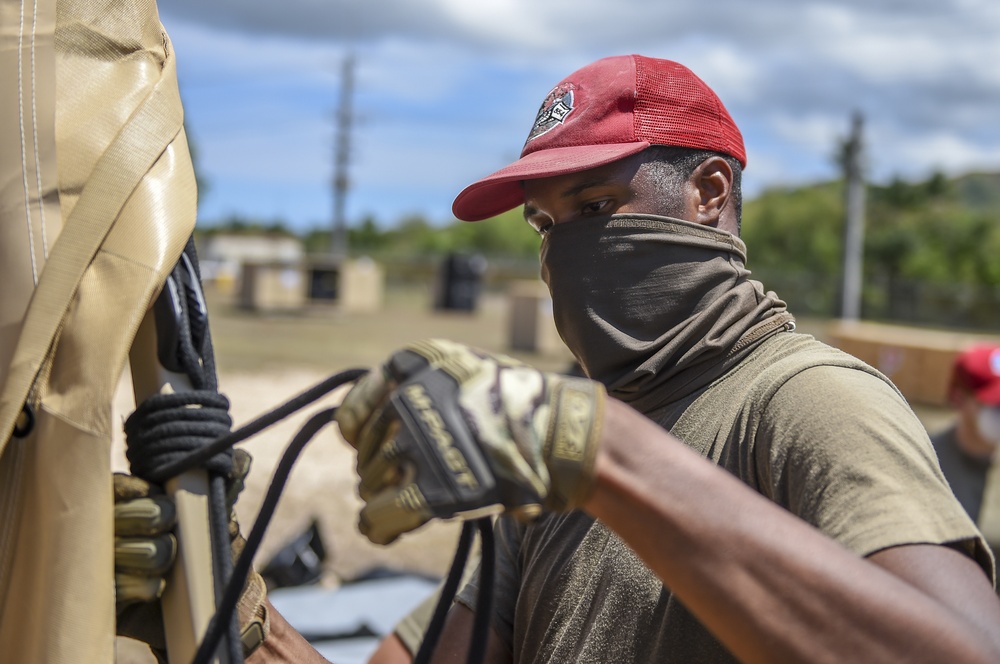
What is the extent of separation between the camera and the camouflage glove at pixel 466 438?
110 centimetres

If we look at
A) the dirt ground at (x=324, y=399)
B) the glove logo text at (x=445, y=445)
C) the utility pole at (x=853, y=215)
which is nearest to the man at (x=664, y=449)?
the glove logo text at (x=445, y=445)

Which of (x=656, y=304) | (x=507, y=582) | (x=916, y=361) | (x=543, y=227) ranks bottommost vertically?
(x=916, y=361)

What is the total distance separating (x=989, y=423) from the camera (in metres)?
4.25

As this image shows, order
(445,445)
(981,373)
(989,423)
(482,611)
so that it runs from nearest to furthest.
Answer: (445,445)
(482,611)
(989,423)
(981,373)

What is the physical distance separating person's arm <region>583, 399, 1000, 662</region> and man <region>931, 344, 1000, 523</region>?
335 centimetres

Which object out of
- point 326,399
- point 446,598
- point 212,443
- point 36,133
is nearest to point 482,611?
point 446,598

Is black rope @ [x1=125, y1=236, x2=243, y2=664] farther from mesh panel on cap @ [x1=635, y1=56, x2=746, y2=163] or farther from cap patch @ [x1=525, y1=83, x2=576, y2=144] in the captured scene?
mesh panel on cap @ [x1=635, y1=56, x2=746, y2=163]

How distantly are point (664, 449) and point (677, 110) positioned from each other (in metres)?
0.87

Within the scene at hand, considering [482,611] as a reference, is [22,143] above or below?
above

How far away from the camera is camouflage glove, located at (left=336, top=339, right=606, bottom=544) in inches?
43.4

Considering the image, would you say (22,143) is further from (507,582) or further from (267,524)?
(507,582)

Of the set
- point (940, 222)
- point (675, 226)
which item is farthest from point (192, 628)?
point (940, 222)

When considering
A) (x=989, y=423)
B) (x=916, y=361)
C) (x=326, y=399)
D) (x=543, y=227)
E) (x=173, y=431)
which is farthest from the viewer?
(x=916, y=361)

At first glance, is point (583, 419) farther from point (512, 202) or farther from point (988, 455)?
point (988, 455)
